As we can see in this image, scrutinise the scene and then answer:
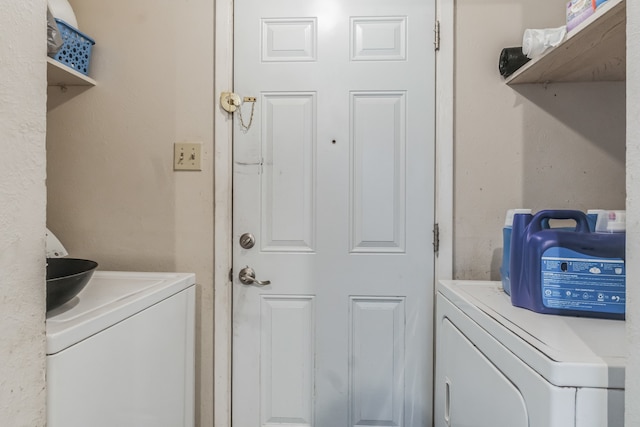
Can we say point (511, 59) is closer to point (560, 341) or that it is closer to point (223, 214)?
point (560, 341)

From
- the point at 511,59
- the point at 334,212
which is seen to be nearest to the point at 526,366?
the point at 334,212

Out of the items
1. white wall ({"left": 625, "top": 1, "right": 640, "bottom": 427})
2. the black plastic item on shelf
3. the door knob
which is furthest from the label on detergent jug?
the door knob

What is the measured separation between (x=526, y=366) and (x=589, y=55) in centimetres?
97

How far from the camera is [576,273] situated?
842 mm

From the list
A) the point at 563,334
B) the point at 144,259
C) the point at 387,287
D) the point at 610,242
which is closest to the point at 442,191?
the point at 387,287

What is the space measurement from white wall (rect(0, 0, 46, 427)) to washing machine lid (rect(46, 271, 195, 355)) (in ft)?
0.28

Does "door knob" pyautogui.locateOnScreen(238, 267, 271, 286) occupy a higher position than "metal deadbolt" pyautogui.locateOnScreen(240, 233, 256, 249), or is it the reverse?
"metal deadbolt" pyautogui.locateOnScreen(240, 233, 256, 249)

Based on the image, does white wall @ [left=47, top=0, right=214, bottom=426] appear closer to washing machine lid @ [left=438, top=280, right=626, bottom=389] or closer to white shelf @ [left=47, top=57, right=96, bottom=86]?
white shelf @ [left=47, top=57, right=96, bottom=86]

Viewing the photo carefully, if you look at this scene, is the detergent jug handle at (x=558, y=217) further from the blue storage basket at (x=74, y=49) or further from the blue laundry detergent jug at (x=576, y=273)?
the blue storage basket at (x=74, y=49)

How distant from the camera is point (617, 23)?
88cm

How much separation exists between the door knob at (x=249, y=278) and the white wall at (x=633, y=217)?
3.73ft

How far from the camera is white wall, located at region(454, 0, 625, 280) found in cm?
133

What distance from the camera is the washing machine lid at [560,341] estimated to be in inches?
23.4

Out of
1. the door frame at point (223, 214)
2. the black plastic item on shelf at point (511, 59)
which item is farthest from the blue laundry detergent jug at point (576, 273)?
the black plastic item on shelf at point (511, 59)
